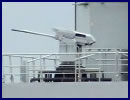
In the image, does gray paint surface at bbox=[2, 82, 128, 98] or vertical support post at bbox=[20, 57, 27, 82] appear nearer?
gray paint surface at bbox=[2, 82, 128, 98]

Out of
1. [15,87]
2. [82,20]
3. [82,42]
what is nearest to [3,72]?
[15,87]

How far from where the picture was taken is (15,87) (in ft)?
42.1

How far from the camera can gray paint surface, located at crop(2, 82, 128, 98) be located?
41.7 ft

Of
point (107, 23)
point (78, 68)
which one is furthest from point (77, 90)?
point (107, 23)

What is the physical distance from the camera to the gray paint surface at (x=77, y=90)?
12.7 m

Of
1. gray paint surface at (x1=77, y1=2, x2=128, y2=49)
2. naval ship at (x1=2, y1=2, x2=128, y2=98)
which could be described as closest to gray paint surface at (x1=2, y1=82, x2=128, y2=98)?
naval ship at (x1=2, y1=2, x2=128, y2=98)

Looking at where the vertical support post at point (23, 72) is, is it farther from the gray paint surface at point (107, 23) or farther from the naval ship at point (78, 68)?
the gray paint surface at point (107, 23)

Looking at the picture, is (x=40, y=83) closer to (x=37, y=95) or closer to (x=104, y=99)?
(x=37, y=95)

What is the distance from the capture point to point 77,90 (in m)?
12.7

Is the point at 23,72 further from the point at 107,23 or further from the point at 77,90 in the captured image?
the point at 107,23

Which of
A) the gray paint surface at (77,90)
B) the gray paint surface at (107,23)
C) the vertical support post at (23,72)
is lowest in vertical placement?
the gray paint surface at (77,90)

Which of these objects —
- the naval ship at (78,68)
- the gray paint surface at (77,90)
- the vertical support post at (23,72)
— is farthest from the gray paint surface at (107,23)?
the gray paint surface at (77,90)

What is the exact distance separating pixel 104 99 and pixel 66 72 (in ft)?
3.50

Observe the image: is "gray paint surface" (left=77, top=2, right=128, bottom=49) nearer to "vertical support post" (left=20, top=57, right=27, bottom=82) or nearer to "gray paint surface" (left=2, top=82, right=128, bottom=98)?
"vertical support post" (left=20, top=57, right=27, bottom=82)
